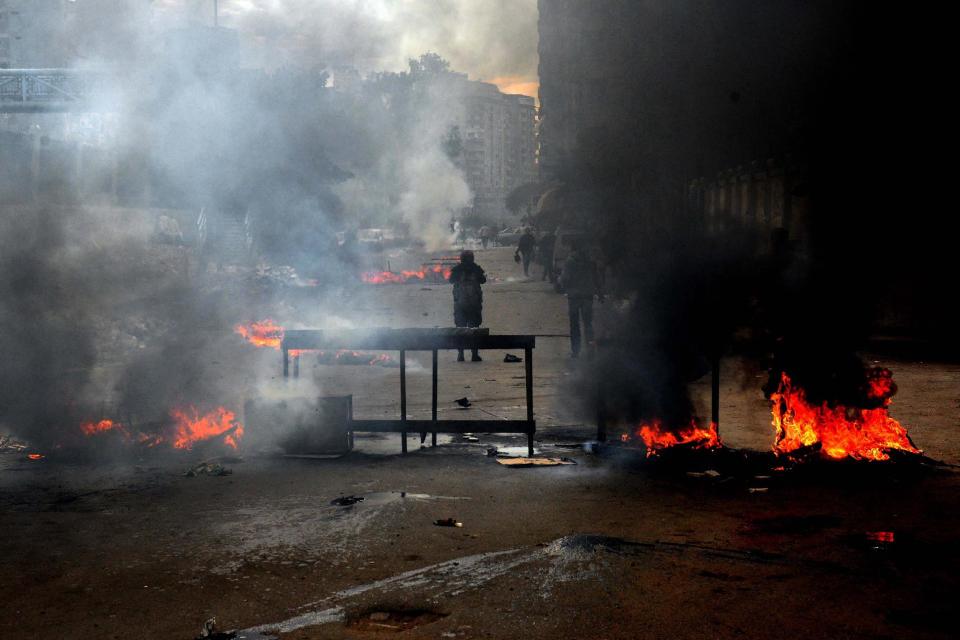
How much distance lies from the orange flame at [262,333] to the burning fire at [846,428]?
9.92 meters

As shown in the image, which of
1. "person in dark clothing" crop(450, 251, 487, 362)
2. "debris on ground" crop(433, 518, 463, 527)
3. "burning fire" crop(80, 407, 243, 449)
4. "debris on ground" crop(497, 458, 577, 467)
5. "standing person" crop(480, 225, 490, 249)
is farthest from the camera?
"standing person" crop(480, 225, 490, 249)

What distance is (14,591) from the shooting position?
15.4 feet

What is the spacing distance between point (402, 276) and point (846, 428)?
1064 inches

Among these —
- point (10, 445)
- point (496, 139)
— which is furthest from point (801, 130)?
point (496, 139)

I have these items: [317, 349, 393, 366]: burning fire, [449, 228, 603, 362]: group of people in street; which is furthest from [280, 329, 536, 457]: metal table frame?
[317, 349, 393, 366]: burning fire

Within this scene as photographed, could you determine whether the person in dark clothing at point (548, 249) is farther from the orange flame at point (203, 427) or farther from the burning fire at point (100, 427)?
the burning fire at point (100, 427)

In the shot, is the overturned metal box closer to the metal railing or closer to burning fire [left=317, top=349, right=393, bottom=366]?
burning fire [left=317, top=349, right=393, bottom=366]

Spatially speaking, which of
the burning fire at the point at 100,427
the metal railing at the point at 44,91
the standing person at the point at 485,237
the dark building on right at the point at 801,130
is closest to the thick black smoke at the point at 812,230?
the dark building on right at the point at 801,130

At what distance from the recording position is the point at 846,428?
7.47 m

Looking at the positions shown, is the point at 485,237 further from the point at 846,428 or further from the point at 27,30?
the point at 846,428

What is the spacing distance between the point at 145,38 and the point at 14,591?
2765cm

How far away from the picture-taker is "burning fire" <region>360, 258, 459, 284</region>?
3278cm

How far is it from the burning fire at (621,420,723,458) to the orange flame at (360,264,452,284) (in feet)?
82.3

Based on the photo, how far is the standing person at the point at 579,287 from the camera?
14664 millimetres
